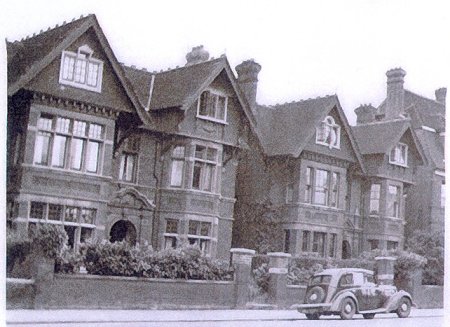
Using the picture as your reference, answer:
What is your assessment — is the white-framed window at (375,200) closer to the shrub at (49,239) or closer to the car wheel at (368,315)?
the car wheel at (368,315)

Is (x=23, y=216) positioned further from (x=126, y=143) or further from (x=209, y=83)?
(x=209, y=83)

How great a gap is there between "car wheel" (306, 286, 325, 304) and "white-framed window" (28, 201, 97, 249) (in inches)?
108

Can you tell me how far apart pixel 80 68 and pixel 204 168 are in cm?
246

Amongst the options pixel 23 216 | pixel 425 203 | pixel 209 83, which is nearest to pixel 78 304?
pixel 23 216

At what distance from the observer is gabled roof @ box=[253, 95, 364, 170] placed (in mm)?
9438

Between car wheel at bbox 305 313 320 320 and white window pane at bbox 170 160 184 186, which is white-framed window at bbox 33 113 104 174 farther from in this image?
car wheel at bbox 305 313 320 320

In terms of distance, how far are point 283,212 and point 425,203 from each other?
2.04 meters

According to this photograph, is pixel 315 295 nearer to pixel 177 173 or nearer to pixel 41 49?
pixel 177 173

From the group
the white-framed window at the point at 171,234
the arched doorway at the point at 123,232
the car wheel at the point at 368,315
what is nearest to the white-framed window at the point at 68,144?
the arched doorway at the point at 123,232

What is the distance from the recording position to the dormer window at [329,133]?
394 inches

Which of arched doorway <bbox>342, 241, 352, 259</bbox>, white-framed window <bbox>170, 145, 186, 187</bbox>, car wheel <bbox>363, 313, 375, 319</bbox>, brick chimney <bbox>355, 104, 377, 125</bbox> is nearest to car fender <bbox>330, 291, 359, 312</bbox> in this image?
car wheel <bbox>363, 313, 375, 319</bbox>

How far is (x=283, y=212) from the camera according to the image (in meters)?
10.1

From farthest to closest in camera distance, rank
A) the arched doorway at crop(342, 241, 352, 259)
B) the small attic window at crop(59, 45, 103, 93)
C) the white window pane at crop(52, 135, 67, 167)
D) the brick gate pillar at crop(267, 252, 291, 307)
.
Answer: the arched doorway at crop(342, 241, 352, 259) < the brick gate pillar at crop(267, 252, 291, 307) < the small attic window at crop(59, 45, 103, 93) < the white window pane at crop(52, 135, 67, 167)

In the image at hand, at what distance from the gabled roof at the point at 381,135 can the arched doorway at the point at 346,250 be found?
4.55 feet
